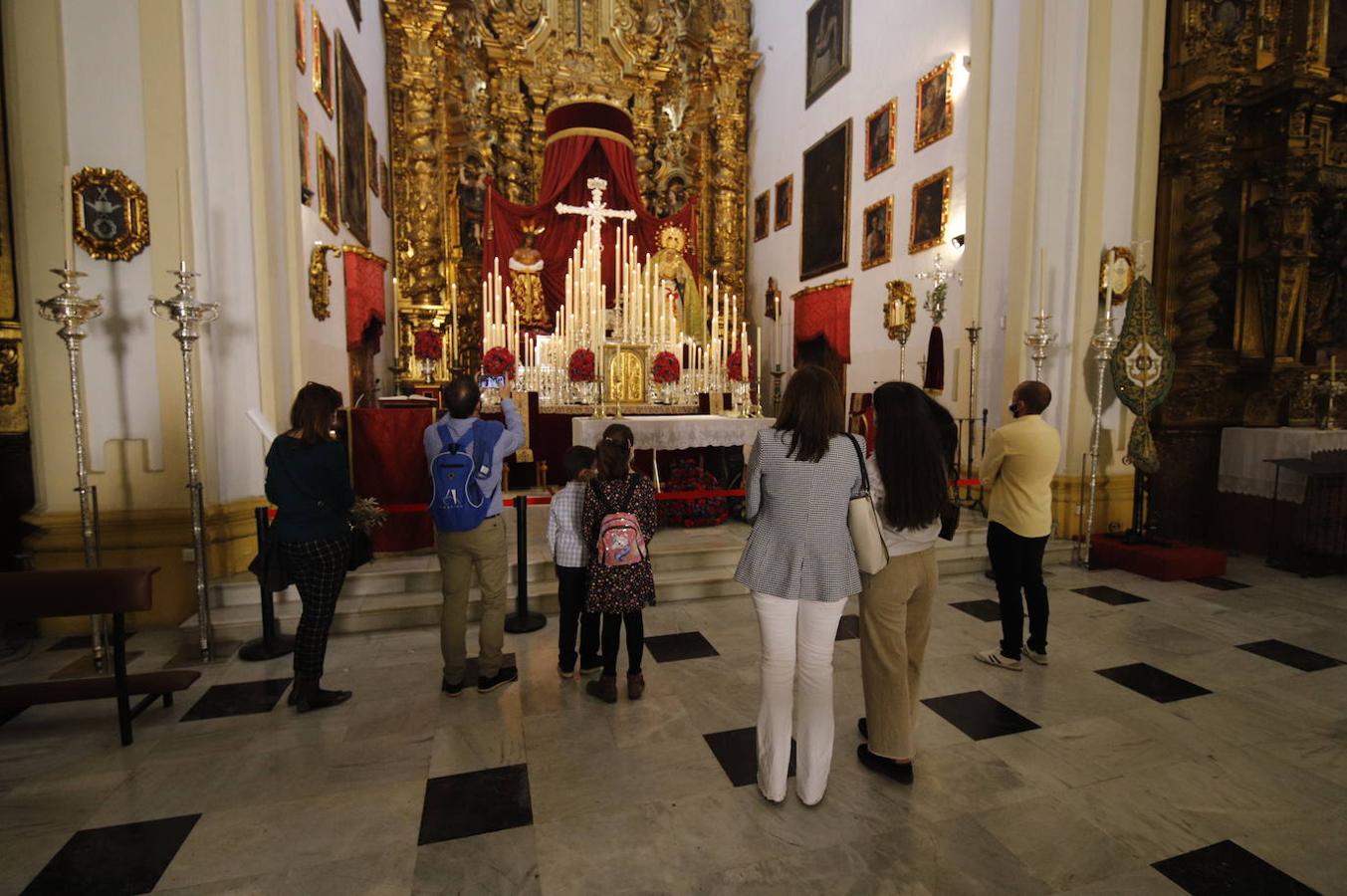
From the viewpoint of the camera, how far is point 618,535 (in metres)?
3.23

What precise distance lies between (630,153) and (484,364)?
294 inches

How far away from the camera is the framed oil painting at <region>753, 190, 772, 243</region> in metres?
14.0

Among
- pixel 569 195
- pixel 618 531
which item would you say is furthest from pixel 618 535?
pixel 569 195

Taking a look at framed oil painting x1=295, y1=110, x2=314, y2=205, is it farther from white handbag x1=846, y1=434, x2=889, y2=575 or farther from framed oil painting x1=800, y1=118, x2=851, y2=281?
framed oil painting x1=800, y1=118, x2=851, y2=281

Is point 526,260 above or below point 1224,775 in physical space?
above

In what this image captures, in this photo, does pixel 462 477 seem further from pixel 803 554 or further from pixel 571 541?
pixel 803 554

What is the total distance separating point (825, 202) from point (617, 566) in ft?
34.2

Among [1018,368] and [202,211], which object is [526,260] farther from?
[1018,368]

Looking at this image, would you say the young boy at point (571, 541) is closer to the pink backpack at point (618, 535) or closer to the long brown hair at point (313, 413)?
the pink backpack at point (618, 535)

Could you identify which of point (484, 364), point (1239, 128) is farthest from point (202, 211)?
point (1239, 128)

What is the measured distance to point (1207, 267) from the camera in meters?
7.10

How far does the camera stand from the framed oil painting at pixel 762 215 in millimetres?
14023

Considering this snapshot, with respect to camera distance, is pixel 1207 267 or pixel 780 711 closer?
pixel 780 711

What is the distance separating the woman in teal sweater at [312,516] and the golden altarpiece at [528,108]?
908cm
